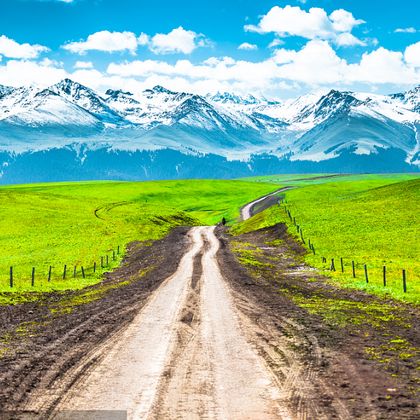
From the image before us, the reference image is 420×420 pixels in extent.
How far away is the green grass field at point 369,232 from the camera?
45.2 meters

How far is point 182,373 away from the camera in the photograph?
17047 mm

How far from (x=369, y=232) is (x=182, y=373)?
66.0m

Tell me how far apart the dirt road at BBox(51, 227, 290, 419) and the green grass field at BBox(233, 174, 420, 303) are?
14645mm

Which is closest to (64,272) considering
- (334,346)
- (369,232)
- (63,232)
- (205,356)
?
(205,356)

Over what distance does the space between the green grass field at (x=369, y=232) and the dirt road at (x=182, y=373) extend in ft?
48.0

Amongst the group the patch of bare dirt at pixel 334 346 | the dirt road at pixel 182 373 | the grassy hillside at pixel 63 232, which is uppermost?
the grassy hillside at pixel 63 232

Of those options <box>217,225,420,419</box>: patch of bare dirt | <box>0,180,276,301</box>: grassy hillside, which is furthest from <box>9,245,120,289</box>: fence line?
<box>217,225,420,419</box>: patch of bare dirt

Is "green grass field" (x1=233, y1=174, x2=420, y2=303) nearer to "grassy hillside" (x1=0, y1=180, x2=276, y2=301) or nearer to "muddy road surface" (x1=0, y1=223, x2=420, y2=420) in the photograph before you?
"muddy road surface" (x1=0, y1=223, x2=420, y2=420)

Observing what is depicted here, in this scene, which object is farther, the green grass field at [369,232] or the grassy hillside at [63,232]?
the grassy hillside at [63,232]

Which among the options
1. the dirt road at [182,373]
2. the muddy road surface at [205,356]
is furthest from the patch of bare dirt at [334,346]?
the dirt road at [182,373]

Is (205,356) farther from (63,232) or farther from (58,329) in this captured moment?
(63,232)

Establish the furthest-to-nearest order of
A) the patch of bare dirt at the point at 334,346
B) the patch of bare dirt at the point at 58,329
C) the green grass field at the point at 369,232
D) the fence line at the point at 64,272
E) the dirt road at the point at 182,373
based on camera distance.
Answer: the green grass field at the point at 369,232 < the fence line at the point at 64,272 < the patch of bare dirt at the point at 58,329 < the patch of bare dirt at the point at 334,346 < the dirt road at the point at 182,373

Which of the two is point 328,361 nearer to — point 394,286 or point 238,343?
point 238,343

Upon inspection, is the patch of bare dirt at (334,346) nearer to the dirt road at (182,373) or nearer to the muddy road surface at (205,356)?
the muddy road surface at (205,356)
